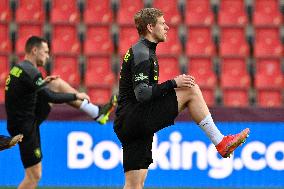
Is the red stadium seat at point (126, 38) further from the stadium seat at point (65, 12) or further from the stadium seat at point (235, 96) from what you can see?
the stadium seat at point (235, 96)

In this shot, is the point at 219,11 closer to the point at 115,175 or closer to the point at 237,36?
the point at 237,36

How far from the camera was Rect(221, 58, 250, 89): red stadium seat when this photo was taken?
537 inches

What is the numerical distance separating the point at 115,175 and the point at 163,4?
16.1 feet

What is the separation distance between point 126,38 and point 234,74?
2021 millimetres

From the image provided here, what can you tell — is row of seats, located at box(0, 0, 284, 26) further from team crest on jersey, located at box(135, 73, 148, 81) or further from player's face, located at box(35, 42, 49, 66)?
team crest on jersey, located at box(135, 73, 148, 81)

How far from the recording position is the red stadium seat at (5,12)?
565 inches

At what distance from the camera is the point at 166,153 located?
423 inches

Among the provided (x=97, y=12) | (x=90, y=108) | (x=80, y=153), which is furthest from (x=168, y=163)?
(x=97, y=12)

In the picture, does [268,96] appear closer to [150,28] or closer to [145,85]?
[150,28]

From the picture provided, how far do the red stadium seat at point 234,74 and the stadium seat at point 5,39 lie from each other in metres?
3.79

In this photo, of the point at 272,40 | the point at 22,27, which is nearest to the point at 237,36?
the point at 272,40

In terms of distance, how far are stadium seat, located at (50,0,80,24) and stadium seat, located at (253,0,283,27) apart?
130 inches

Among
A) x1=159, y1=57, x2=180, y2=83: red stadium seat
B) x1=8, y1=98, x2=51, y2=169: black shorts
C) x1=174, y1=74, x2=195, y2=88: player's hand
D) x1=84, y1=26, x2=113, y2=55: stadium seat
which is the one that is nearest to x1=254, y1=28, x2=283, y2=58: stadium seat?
x1=159, y1=57, x2=180, y2=83: red stadium seat

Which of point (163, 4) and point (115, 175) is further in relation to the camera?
point (163, 4)
